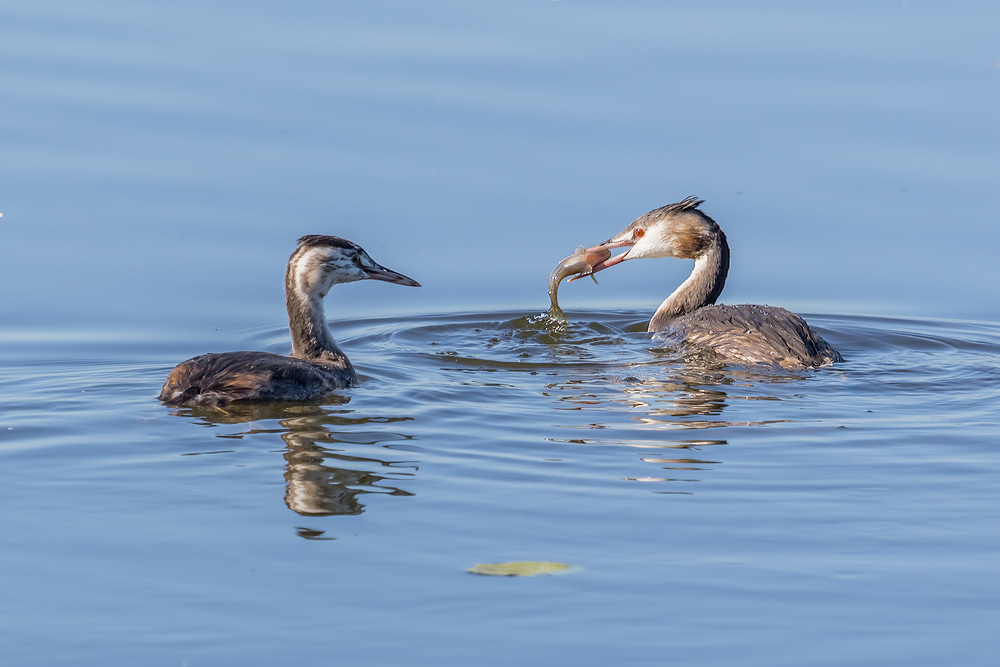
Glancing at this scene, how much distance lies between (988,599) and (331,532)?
2.86 metres

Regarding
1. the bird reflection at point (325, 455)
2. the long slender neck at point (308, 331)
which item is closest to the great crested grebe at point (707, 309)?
the long slender neck at point (308, 331)

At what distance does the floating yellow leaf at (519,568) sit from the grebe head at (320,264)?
4.20 m

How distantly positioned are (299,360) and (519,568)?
3.58 meters

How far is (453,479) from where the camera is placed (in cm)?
726

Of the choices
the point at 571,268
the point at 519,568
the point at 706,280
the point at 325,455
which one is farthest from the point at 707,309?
the point at 519,568

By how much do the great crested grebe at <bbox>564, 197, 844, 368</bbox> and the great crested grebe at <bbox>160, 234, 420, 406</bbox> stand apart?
241 centimetres

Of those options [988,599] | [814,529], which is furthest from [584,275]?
[988,599]

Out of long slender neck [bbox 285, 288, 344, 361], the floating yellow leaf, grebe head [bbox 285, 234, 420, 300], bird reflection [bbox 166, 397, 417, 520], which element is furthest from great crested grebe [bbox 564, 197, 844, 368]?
the floating yellow leaf

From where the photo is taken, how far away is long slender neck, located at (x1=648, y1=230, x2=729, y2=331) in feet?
39.5

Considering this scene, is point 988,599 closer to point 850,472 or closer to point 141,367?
point 850,472

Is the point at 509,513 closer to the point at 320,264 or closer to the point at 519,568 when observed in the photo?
the point at 519,568

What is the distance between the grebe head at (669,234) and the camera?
12.2 metres

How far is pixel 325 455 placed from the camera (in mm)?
7656

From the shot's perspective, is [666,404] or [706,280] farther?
[706,280]
